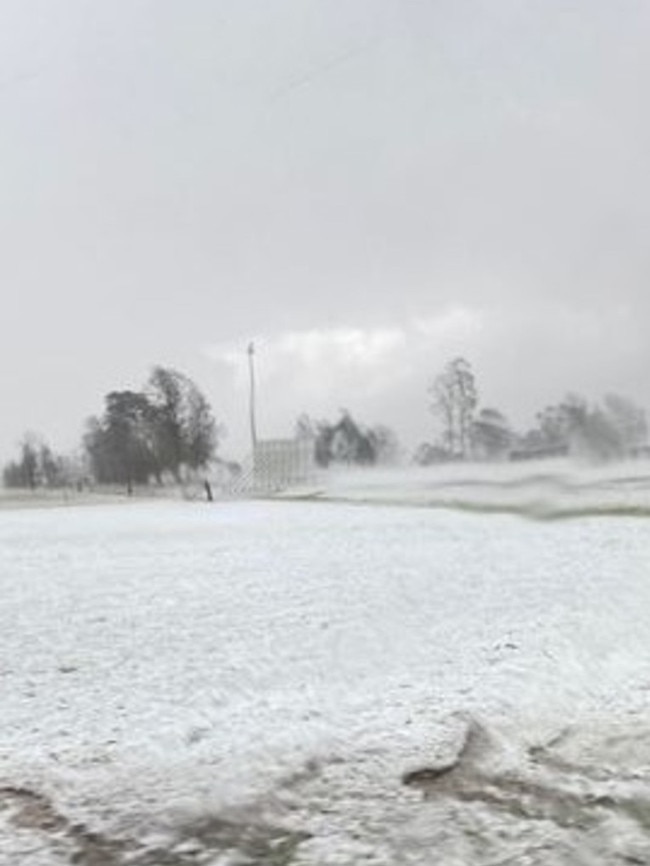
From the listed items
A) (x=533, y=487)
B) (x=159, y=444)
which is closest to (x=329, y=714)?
(x=533, y=487)

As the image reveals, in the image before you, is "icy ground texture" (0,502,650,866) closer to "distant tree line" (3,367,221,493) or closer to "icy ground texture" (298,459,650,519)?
"icy ground texture" (298,459,650,519)

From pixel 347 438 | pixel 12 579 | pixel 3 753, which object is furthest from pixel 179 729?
pixel 347 438

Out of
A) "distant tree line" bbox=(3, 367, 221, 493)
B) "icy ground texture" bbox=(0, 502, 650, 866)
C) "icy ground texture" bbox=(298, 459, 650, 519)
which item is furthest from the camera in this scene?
"distant tree line" bbox=(3, 367, 221, 493)

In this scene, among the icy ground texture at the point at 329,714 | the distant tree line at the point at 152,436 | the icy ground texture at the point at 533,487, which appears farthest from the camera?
the distant tree line at the point at 152,436

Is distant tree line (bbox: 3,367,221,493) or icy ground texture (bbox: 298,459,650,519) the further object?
distant tree line (bbox: 3,367,221,493)

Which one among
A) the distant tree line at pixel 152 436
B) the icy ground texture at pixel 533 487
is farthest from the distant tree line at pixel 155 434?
the icy ground texture at pixel 533 487

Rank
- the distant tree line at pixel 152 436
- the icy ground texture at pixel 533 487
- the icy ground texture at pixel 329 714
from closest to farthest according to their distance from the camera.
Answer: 1. the icy ground texture at pixel 329 714
2. the icy ground texture at pixel 533 487
3. the distant tree line at pixel 152 436

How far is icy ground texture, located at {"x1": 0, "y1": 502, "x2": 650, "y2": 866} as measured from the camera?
8.78m

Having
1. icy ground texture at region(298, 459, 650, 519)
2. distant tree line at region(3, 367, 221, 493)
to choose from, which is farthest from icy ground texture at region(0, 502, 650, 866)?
distant tree line at region(3, 367, 221, 493)

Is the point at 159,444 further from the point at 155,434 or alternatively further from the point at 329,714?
the point at 329,714

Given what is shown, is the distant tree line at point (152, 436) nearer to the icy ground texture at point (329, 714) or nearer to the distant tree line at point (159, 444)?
the distant tree line at point (159, 444)

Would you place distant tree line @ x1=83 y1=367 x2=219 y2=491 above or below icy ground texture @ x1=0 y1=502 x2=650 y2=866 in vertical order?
above

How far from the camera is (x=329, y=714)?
39.6 feet

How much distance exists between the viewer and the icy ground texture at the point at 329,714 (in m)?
8.78
